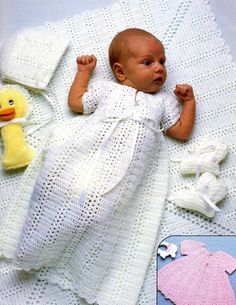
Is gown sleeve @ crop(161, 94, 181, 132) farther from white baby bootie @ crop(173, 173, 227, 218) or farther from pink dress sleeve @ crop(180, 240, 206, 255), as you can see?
pink dress sleeve @ crop(180, 240, 206, 255)

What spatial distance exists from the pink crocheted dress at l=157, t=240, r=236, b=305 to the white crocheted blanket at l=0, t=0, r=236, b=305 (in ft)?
0.26

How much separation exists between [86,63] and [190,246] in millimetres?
502

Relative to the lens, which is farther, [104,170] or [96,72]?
[96,72]

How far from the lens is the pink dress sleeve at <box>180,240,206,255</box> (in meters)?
1.34

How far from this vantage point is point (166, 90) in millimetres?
1483

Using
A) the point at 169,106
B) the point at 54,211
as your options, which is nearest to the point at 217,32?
the point at 169,106

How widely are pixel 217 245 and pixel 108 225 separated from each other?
25 centimetres

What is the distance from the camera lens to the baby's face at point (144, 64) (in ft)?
4.57

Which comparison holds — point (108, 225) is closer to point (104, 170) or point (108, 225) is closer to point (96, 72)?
point (104, 170)

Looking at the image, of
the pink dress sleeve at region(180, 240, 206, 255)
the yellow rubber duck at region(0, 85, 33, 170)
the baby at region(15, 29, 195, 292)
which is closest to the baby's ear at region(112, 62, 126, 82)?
the baby at region(15, 29, 195, 292)

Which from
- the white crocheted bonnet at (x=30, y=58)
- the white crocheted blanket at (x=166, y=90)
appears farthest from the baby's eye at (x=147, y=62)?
the white crocheted bonnet at (x=30, y=58)

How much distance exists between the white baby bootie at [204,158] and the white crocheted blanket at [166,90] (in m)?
0.03

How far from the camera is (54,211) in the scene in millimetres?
1335

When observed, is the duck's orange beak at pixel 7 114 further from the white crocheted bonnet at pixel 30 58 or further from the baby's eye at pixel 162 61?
the baby's eye at pixel 162 61
